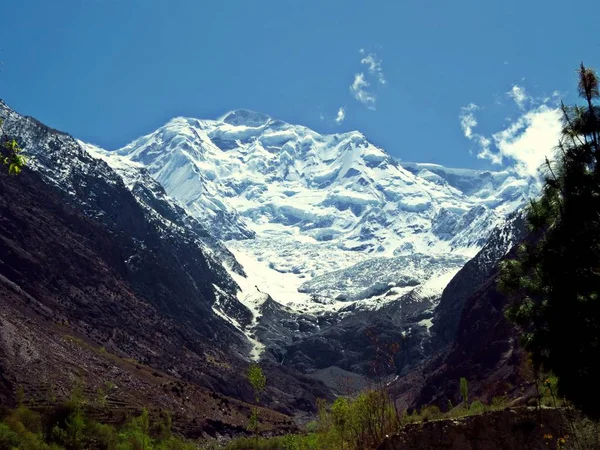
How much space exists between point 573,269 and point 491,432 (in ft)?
24.2

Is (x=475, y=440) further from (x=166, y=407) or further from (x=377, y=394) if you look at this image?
Answer: (x=166, y=407)

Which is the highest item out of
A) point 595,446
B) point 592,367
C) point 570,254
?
point 570,254

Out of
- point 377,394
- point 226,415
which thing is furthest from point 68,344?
point 377,394

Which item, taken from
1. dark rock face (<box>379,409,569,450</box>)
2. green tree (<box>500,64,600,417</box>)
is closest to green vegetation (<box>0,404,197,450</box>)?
dark rock face (<box>379,409,569,450</box>)

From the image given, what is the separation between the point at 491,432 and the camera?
26.8m

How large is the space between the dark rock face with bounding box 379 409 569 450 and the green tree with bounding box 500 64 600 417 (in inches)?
104

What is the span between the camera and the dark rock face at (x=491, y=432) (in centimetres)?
2661

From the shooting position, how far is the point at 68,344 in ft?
596

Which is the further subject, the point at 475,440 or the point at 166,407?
the point at 166,407

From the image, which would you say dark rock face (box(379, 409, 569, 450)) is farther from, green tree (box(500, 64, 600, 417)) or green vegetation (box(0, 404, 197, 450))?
green vegetation (box(0, 404, 197, 450))

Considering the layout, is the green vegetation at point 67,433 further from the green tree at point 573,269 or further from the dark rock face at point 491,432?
the green tree at point 573,269

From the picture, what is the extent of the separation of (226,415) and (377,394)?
551ft

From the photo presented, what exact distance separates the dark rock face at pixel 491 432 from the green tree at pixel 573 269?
2643mm

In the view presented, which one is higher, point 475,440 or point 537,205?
point 537,205
